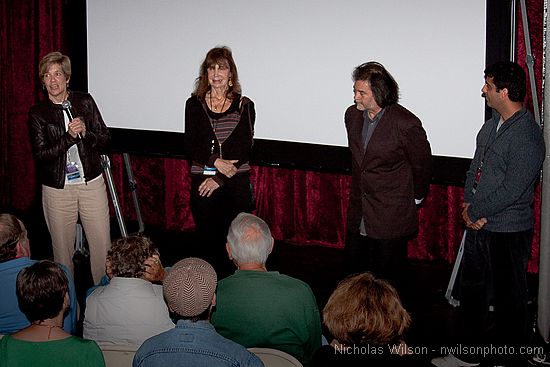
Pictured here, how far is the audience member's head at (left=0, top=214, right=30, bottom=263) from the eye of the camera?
3.30 meters

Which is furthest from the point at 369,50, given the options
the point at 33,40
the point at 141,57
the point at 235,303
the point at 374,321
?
the point at 33,40

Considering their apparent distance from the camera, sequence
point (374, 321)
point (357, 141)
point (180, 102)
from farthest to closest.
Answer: point (180, 102) < point (357, 141) < point (374, 321)

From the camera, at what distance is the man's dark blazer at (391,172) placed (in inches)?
152

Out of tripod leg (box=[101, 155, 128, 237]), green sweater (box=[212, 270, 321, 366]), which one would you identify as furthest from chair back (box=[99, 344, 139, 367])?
tripod leg (box=[101, 155, 128, 237])

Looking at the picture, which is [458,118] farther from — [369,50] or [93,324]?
[93,324]

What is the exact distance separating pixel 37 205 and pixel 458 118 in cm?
376

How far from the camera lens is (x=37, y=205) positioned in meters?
6.66

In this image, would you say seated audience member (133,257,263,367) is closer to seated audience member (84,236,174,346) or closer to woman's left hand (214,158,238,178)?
seated audience member (84,236,174,346)

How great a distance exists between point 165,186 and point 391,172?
9.97 ft

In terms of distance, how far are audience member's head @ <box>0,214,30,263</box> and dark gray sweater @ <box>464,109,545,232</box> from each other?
6.58 feet

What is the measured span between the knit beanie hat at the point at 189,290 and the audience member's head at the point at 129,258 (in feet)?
2.39

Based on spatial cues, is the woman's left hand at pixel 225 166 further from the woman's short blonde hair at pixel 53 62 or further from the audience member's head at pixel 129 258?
the audience member's head at pixel 129 258

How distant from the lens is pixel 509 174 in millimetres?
3605

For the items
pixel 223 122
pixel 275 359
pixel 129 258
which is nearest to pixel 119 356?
pixel 275 359
